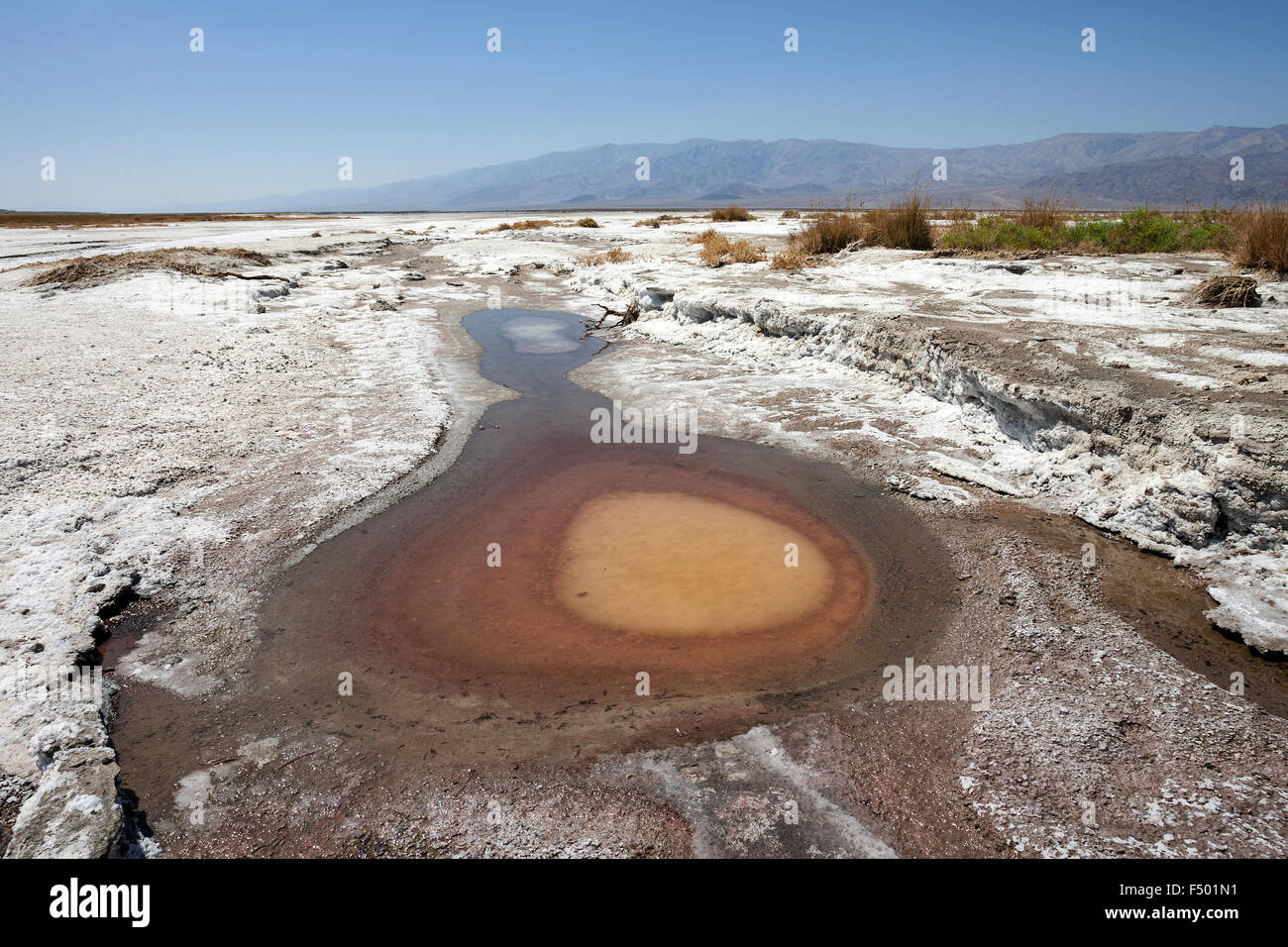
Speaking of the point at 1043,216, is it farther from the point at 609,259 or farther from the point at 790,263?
the point at 609,259

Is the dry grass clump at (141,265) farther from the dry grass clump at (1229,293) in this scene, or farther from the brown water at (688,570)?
the dry grass clump at (1229,293)

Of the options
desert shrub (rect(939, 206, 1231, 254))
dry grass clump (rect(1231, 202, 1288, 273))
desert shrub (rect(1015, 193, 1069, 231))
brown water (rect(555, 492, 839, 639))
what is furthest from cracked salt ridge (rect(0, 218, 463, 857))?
desert shrub (rect(1015, 193, 1069, 231))

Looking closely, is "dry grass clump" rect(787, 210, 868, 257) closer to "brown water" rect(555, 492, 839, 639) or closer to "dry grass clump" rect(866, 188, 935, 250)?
"dry grass clump" rect(866, 188, 935, 250)

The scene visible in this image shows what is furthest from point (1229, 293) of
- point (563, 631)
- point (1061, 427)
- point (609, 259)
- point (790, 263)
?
point (609, 259)

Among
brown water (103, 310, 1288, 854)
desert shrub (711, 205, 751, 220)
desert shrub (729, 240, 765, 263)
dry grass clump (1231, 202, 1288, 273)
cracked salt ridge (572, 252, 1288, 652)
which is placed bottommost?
brown water (103, 310, 1288, 854)

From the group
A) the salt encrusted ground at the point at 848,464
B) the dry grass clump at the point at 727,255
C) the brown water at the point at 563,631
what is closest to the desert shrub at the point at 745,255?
the dry grass clump at the point at 727,255
